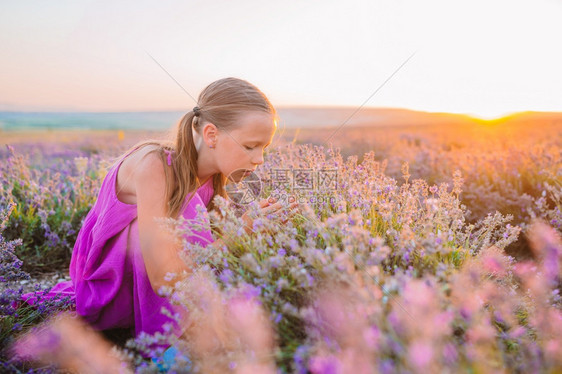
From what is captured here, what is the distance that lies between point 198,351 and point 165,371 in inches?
9.9

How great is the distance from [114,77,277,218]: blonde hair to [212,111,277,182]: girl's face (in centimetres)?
4

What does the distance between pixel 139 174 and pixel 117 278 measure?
2.02ft

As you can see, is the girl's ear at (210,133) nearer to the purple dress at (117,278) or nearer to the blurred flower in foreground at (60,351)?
the purple dress at (117,278)

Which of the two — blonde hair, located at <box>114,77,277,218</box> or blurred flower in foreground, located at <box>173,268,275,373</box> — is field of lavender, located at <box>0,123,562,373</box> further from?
blonde hair, located at <box>114,77,277,218</box>

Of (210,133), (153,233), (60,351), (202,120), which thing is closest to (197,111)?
(202,120)

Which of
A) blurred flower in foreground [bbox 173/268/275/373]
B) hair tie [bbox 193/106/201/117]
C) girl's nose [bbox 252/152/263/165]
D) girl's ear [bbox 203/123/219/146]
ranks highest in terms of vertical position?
hair tie [bbox 193/106/201/117]

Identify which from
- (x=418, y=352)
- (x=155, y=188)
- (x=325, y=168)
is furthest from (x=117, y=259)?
(x=418, y=352)

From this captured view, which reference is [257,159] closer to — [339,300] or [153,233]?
[153,233]

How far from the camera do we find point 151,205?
227 cm

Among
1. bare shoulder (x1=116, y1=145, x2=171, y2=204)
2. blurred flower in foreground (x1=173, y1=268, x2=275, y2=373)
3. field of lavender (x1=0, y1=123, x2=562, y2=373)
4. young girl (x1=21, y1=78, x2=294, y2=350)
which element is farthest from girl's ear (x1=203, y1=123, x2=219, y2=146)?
blurred flower in foreground (x1=173, y1=268, x2=275, y2=373)

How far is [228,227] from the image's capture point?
168 cm

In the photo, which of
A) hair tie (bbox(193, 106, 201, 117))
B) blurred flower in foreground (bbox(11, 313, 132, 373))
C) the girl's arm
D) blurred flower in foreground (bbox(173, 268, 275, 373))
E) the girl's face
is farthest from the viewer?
hair tie (bbox(193, 106, 201, 117))

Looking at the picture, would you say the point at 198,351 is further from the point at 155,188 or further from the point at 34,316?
the point at 34,316

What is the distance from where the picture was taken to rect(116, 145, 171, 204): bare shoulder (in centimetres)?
230
